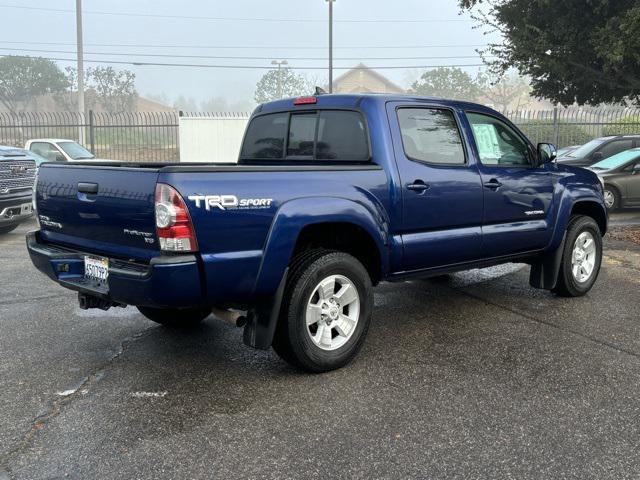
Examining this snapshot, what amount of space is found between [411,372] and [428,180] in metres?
1.42

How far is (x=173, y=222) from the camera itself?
3.32m

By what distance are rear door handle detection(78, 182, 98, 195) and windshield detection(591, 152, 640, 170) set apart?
11.5 metres

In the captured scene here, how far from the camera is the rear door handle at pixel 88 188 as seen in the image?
3743 millimetres

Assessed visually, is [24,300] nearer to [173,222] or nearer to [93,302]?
[93,302]

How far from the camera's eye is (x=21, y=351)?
452 cm

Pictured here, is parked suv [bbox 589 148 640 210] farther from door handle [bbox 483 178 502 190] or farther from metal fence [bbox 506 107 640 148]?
metal fence [bbox 506 107 640 148]

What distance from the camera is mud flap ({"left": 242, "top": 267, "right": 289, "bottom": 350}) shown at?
3.73 m

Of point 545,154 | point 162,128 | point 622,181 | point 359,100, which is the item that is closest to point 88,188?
point 359,100

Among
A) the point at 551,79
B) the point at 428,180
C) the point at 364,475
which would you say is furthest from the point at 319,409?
the point at 551,79

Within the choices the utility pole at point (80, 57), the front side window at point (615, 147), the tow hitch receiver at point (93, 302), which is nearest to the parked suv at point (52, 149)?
the utility pole at point (80, 57)

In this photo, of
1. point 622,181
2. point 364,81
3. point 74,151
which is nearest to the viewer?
point 622,181

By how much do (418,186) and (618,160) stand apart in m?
10.00

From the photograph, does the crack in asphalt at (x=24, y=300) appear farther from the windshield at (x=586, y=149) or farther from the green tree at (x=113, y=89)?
the green tree at (x=113, y=89)

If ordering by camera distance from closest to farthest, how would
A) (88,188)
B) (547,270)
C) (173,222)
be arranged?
(173,222)
(88,188)
(547,270)
